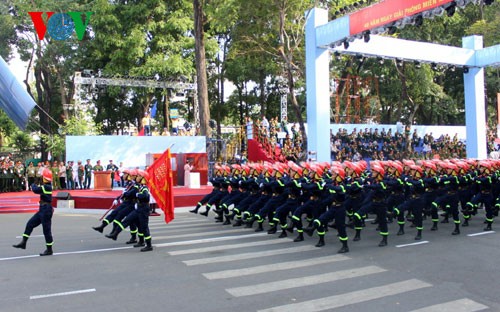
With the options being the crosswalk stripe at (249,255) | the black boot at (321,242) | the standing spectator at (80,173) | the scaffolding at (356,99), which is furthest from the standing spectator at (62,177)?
the scaffolding at (356,99)

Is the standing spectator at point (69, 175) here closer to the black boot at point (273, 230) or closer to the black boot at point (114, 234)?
the black boot at point (114, 234)

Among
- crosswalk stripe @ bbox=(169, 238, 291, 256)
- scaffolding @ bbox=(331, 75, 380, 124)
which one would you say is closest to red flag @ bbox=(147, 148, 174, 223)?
crosswalk stripe @ bbox=(169, 238, 291, 256)

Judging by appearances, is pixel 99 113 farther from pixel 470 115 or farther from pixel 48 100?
pixel 470 115

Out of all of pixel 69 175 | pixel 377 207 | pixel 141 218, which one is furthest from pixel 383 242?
pixel 69 175

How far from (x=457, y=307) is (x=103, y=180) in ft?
58.2

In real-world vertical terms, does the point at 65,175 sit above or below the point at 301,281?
above

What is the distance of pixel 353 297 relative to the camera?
20.9 feet

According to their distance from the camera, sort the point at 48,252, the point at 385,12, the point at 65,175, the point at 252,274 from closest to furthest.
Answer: the point at 252,274
the point at 48,252
the point at 385,12
the point at 65,175

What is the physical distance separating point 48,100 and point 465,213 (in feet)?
116

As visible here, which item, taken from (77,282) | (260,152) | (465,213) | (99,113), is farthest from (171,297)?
(99,113)

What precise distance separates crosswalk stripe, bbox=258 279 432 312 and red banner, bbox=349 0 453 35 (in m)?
10.8

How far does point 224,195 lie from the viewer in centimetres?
1308

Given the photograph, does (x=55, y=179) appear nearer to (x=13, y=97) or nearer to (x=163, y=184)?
(x=13, y=97)

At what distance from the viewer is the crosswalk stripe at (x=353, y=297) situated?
5945 mm
